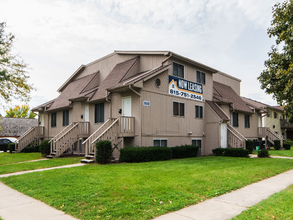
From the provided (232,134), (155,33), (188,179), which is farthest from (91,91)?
(188,179)

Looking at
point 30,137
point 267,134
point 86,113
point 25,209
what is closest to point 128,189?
point 25,209

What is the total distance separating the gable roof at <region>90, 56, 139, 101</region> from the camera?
17547 mm

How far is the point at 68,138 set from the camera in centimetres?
1770

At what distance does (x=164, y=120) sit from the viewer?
16375 mm

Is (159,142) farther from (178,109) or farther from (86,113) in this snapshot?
(86,113)

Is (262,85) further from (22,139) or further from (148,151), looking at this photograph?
(22,139)

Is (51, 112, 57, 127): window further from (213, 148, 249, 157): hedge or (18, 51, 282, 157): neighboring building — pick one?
(213, 148, 249, 157): hedge

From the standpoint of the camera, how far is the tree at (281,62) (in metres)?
12.3

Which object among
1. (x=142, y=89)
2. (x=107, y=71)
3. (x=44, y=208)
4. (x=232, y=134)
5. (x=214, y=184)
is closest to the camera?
(x=44, y=208)

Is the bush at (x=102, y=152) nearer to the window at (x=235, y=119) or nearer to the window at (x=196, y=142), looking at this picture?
the window at (x=196, y=142)

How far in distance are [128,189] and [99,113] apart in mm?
11499

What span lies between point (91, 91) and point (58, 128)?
19.3 feet

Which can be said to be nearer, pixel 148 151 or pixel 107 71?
pixel 148 151

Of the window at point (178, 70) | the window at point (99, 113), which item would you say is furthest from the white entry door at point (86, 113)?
the window at point (178, 70)
